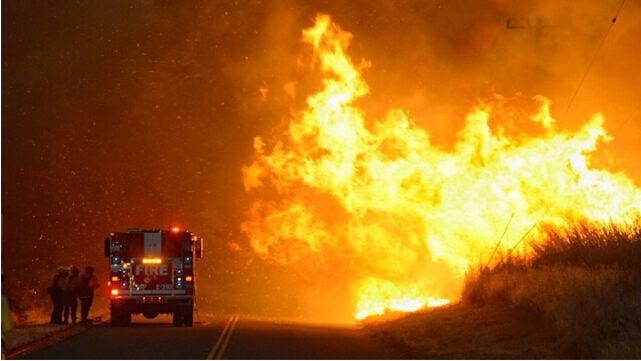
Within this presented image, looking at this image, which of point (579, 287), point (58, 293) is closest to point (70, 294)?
point (58, 293)

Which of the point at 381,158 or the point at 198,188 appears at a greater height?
the point at 198,188

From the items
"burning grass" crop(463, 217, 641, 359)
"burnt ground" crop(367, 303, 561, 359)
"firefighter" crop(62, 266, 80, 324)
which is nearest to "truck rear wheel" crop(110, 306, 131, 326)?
"firefighter" crop(62, 266, 80, 324)

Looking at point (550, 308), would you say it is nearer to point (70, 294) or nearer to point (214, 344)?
point (214, 344)

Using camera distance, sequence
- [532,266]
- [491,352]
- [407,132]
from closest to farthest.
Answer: [491,352], [532,266], [407,132]

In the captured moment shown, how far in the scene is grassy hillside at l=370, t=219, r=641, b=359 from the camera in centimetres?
1961

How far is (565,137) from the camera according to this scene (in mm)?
33812

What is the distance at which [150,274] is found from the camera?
3086 centimetres

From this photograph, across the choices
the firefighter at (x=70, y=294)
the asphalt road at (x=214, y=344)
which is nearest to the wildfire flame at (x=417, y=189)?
the asphalt road at (x=214, y=344)

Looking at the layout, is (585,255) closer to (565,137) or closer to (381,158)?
(565,137)

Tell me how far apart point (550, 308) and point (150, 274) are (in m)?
13.5

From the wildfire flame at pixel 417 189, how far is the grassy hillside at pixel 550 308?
6.39 feet

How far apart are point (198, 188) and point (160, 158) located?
9.34 ft

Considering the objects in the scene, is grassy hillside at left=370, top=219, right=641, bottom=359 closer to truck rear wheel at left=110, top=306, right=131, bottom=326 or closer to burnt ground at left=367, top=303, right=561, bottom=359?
burnt ground at left=367, top=303, right=561, bottom=359

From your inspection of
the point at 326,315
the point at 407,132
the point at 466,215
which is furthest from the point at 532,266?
the point at 326,315
